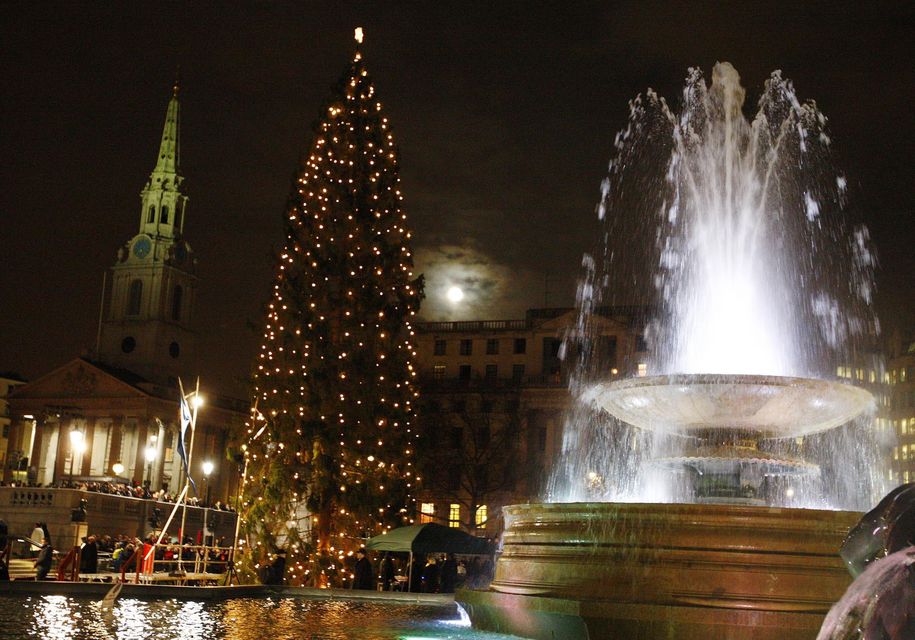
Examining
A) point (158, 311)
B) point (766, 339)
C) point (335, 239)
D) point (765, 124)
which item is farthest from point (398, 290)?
point (158, 311)

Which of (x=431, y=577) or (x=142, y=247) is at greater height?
(x=142, y=247)

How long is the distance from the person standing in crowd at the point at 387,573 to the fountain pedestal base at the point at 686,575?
42.6ft

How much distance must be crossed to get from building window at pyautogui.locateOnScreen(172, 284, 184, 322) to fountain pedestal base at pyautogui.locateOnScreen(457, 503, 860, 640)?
3806 inches

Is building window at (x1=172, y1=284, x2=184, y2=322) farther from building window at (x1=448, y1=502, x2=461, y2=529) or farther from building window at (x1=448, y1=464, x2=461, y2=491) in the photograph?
building window at (x1=448, y1=464, x2=461, y2=491)

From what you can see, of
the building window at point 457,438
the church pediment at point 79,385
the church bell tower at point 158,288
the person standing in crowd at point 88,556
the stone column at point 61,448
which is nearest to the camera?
the person standing in crowd at point 88,556

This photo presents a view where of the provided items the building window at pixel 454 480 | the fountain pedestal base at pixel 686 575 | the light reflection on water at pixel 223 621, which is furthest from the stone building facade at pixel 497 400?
the fountain pedestal base at pixel 686 575

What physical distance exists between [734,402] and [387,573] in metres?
12.1

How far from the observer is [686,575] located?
9250mm

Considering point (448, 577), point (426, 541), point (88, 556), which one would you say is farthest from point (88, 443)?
point (426, 541)

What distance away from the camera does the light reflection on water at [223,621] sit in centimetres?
963

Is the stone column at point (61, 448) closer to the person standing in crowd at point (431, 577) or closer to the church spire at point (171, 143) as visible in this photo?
the church spire at point (171, 143)

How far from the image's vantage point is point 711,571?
9195 millimetres

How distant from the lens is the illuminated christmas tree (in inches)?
900

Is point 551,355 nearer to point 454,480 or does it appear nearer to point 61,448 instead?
point 454,480
